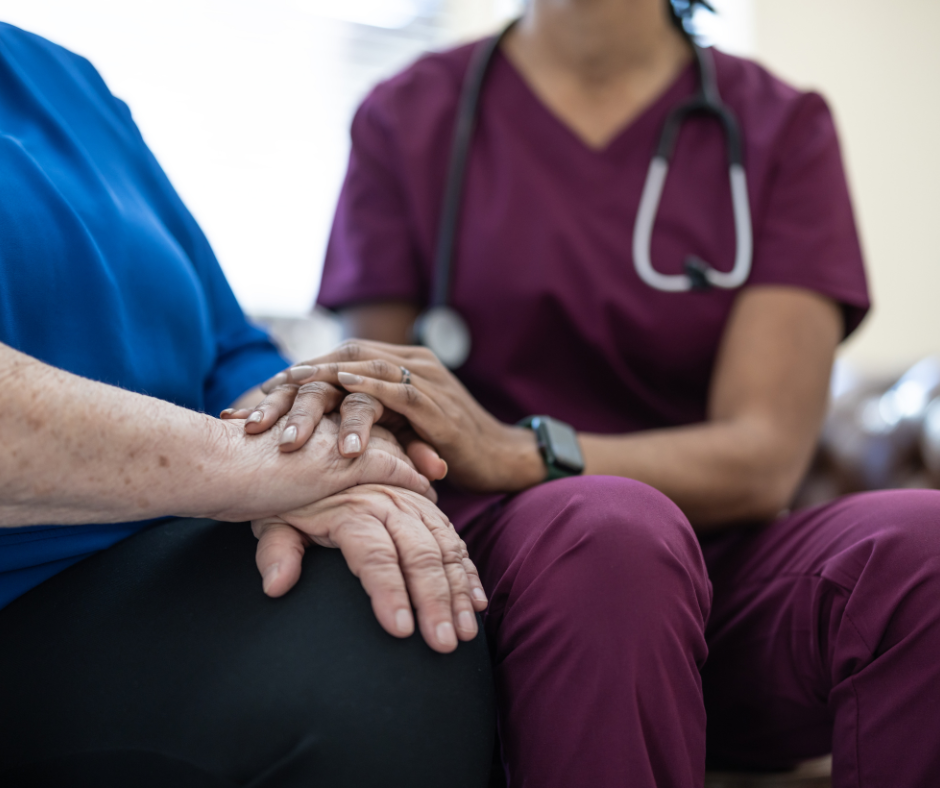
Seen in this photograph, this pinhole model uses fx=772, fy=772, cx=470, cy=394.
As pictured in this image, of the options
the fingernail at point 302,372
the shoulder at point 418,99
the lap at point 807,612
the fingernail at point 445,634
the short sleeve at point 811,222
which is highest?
the shoulder at point 418,99

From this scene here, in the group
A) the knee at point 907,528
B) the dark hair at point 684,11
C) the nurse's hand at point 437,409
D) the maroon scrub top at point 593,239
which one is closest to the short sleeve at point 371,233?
the maroon scrub top at point 593,239

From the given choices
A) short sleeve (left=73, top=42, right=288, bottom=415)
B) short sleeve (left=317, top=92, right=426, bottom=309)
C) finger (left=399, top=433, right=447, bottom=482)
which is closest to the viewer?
finger (left=399, top=433, right=447, bottom=482)

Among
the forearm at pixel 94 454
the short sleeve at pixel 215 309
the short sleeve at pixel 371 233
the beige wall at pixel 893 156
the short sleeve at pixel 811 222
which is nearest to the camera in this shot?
the forearm at pixel 94 454

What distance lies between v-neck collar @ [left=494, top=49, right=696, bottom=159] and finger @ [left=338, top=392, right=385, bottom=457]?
21.5 inches

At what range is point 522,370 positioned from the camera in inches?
38.6

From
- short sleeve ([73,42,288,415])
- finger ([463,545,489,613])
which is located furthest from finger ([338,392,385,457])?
short sleeve ([73,42,288,415])

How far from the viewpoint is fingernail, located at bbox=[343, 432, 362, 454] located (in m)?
0.56

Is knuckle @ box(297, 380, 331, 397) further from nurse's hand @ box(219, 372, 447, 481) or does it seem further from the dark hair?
the dark hair

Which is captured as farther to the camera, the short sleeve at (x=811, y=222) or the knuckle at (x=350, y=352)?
the short sleeve at (x=811, y=222)

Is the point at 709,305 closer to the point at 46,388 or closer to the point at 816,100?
the point at 816,100

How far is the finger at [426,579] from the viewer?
483mm

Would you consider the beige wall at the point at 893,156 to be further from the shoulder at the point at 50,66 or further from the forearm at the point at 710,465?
the shoulder at the point at 50,66

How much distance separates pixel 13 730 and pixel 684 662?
1.43 feet

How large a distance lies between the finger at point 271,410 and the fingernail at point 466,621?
0.64 feet
